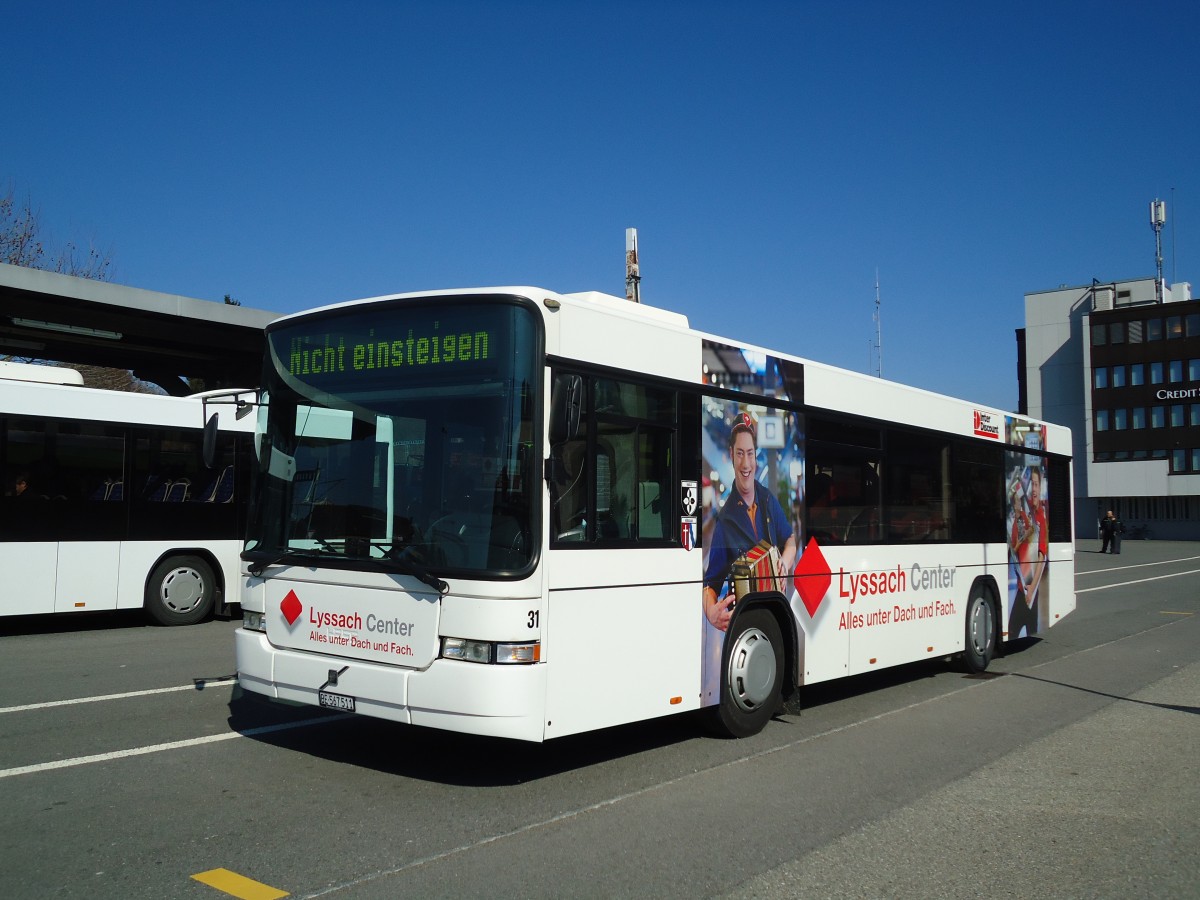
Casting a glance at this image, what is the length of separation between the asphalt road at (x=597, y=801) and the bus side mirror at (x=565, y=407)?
2178mm

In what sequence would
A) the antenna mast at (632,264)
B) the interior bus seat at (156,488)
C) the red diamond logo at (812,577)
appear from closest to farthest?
the red diamond logo at (812,577), the interior bus seat at (156,488), the antenna mast at (632,264)

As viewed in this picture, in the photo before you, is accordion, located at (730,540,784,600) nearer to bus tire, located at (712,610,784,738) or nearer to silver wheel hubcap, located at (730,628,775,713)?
bus tire, located at (712,610,784,738)

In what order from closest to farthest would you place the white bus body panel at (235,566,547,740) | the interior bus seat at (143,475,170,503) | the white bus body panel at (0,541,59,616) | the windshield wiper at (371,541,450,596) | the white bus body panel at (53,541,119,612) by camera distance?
the white bus body panel at (235,566,547,740) → the windshield wiper at (371,541,450,596) → the white bus body panel at (0,541,59,616) → the white bus body panel at (53,541,119,612) → the interior bus seat at (143,475,170,503)

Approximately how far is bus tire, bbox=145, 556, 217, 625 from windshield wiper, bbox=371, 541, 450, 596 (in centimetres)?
898

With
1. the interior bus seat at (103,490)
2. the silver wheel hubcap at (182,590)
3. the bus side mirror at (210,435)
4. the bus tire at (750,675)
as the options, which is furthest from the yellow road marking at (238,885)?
the silver wheel hubcap at (182,590)

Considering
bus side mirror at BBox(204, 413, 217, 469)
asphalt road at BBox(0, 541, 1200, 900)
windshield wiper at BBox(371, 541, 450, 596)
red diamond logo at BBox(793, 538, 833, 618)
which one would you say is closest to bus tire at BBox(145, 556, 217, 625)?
asphalt road at BBox(0, 541, 1200, 900)

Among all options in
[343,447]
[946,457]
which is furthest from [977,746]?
[343,447]

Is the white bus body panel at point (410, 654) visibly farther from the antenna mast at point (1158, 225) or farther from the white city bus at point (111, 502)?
the antenna mast at point (1158, 225)

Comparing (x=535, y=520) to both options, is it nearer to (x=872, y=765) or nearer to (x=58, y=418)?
(x=872, y=765)

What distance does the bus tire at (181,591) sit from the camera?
1397cm

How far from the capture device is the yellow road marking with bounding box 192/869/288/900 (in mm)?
4484

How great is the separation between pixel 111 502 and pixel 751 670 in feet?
31.0

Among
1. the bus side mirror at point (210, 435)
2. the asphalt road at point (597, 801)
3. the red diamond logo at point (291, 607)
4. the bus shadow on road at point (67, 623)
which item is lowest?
Result: the asphalt road at point (597, 801)

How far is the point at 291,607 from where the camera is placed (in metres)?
6.76
